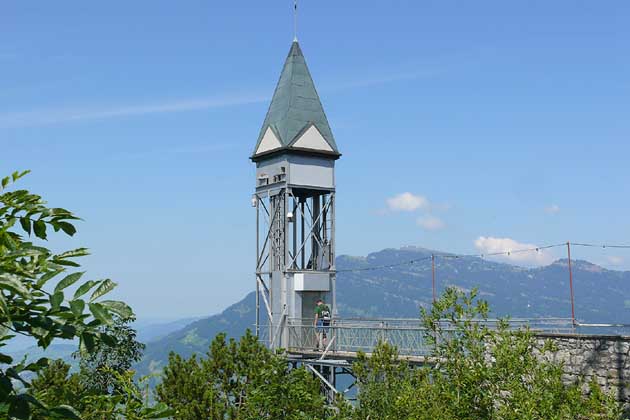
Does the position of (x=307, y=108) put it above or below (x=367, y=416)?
above

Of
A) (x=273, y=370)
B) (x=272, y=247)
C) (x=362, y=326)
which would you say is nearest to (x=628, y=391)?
(x=273, y=370)

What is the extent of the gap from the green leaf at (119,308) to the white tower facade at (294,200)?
2898cm

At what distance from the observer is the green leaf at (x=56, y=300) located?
2.57 meters

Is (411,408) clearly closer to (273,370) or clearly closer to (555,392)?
(555,392)

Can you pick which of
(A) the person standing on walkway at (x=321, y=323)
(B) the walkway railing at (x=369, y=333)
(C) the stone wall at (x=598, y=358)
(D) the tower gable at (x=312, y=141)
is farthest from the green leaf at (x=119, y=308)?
(D) the tower gable at (x=312, y=141)

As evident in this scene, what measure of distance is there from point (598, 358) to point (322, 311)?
51.9 feet

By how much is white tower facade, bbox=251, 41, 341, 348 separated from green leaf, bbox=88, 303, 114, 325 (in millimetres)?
29067

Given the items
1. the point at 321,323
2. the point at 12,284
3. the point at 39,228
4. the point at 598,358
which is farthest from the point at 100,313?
the point at 321,323

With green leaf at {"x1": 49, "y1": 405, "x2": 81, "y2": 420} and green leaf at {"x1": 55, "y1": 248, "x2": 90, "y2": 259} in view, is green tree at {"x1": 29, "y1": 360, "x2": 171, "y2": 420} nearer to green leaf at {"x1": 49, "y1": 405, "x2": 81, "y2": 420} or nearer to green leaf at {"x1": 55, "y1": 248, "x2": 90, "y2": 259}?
green leaf at {"x1": 49, "y1": 405, "x2": 81, "y2": 420}

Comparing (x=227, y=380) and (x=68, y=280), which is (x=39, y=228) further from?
(x=227, y=380)

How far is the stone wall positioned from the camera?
51.6 feet

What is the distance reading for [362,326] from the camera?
1079 inches

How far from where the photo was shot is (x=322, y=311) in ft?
102

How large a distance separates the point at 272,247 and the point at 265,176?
320 centimetres
